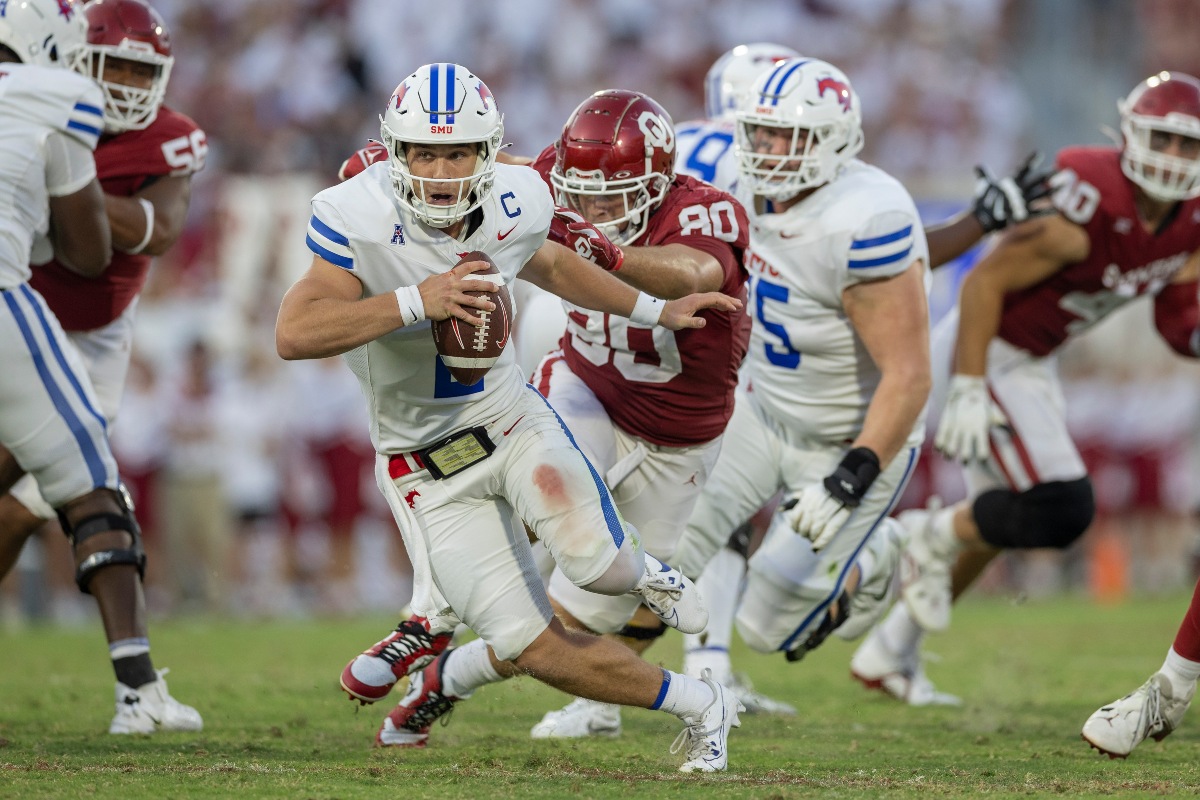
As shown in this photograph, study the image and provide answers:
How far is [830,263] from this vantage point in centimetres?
512

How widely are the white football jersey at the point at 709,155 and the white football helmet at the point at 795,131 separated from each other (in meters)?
0.28

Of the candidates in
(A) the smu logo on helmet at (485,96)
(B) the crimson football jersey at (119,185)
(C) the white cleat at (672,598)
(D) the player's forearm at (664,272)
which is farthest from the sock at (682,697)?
(B) the crimson football jersey at (119,185)

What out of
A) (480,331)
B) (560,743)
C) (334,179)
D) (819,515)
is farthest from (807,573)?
(334,179)

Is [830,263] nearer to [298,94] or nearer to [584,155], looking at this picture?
[584,155]

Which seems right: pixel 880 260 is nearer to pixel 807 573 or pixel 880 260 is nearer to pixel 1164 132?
pixel 807 573

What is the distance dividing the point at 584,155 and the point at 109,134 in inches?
74.1

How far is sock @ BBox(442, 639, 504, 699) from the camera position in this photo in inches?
179

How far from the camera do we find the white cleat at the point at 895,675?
6152 mm

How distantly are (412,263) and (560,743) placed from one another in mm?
1675

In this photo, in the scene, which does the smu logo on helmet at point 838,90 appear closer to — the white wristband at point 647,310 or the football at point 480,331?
the white wristband at point 647,310

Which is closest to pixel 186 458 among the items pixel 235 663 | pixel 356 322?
pixel 235 663

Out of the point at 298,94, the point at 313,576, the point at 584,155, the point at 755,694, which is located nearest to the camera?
the point at 584,155

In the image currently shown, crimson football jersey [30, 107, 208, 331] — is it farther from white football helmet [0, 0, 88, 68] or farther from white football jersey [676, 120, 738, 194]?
white football jersey [676, 120, 738, 194]

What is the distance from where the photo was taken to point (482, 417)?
13.5 feet
